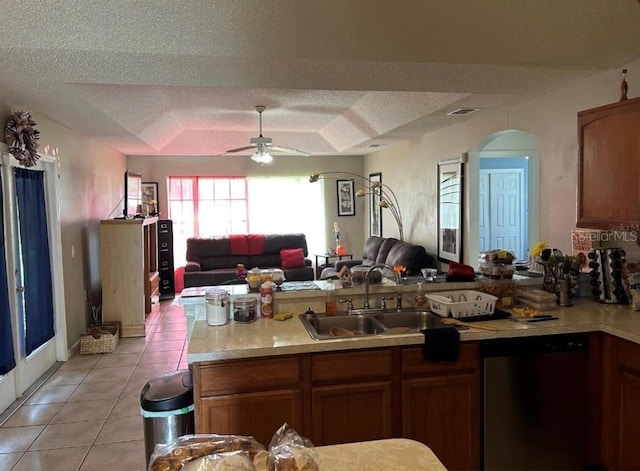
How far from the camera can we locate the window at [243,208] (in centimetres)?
849

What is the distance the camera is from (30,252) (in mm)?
4090

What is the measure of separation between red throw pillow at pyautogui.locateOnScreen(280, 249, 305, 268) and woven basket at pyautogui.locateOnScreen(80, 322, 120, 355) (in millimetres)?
3402

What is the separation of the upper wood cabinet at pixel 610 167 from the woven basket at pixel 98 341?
14.4 feet

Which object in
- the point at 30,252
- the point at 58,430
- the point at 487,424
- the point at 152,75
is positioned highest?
the point at 152,75

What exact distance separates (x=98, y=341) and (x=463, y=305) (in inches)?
149

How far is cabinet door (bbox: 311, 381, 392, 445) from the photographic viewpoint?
242 cm

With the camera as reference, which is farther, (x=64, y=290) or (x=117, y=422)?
(x=64, y=290)

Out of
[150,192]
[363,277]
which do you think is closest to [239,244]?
[150,192]

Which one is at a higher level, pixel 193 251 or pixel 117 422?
pixel 193 251

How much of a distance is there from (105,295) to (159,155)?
3.44 m

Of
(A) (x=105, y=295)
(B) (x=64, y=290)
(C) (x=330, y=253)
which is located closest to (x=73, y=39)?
(B) (x=64, y=290)

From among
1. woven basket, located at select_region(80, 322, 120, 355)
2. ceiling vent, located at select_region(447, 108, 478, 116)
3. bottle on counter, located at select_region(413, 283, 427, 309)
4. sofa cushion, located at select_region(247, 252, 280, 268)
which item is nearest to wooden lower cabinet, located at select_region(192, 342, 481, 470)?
bottle on counter, located at select_region(413, 283, 427, 309)

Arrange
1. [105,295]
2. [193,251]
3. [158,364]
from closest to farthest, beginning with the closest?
[158,364]
[105,295]
[193,251]

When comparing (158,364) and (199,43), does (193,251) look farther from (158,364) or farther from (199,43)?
(199,43)
